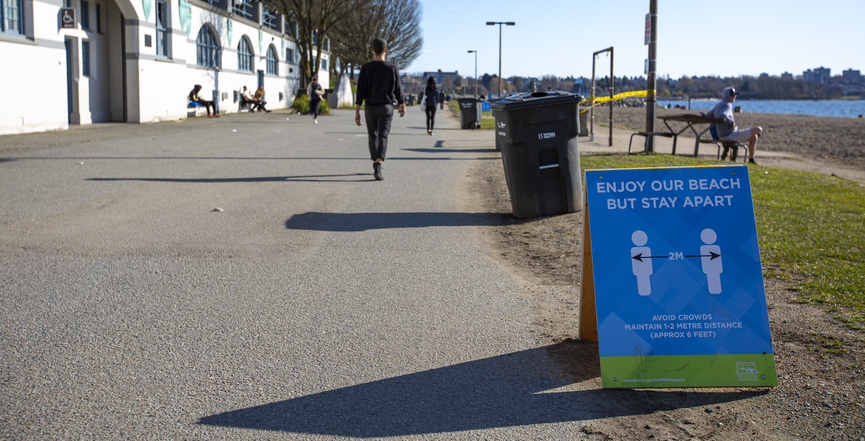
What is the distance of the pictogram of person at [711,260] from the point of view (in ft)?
11.0

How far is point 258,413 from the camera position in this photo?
296 centimetres

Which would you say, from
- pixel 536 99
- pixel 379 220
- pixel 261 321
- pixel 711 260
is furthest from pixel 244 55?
pixel 711 260

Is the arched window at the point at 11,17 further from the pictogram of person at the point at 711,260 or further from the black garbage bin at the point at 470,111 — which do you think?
the pictogram of person at the point at 711,260

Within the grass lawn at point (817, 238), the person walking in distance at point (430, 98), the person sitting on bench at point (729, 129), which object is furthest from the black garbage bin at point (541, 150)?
the person walking in distance at point (430, 98)

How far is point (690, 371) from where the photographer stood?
10.6ft

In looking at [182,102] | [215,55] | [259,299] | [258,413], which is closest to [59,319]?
[259,299]

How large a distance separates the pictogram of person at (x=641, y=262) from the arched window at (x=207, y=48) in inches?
1259

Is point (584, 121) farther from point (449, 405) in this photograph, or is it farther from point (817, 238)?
point (449, 405)

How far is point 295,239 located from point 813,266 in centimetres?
440

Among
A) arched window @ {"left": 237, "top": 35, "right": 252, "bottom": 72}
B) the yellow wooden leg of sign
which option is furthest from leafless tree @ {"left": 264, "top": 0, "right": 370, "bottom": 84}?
the yellow wooden leg of sign

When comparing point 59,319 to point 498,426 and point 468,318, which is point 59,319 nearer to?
point 468,318

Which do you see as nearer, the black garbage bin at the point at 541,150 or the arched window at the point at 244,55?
the black garbage bin at the point at 541,150

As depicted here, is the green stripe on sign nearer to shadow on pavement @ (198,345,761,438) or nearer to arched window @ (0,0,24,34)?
shadow on pavement @ (198,345,761,438)

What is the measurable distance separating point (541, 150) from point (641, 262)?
4139 mm
